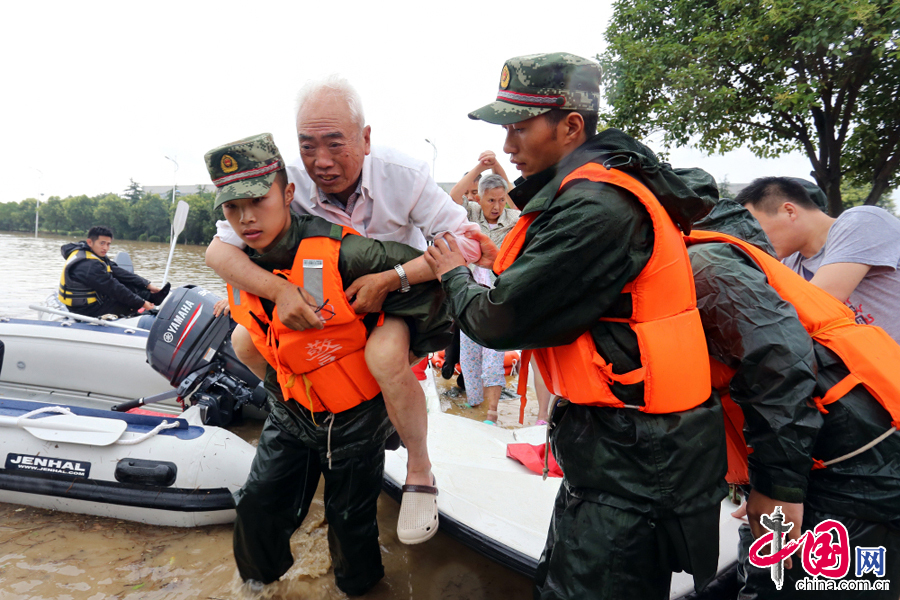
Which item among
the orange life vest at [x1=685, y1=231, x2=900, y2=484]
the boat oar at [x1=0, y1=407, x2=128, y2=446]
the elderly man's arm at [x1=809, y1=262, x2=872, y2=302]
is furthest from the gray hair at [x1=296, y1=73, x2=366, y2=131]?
the boat oar at [x1=0, y1=407, x2=128, y2=446]

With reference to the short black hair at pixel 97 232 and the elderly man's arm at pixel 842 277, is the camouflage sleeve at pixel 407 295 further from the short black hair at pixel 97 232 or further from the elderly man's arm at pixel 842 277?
the short black hair at pixel 97 232

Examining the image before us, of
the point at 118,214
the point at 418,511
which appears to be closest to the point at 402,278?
the point at 418,511

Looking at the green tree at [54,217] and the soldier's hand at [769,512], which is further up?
the soldier's hand at [769,512]

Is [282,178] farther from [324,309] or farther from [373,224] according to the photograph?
[324,309]

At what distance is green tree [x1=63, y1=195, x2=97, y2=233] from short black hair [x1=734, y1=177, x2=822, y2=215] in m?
82.4

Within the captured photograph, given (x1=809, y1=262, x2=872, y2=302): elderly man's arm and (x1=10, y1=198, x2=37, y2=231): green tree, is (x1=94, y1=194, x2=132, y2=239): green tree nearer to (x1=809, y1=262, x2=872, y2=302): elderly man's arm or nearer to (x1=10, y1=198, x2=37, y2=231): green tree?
(x1=10, y1=198, x2=37, y2=231): green tree

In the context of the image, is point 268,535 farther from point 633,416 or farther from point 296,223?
point 633,416

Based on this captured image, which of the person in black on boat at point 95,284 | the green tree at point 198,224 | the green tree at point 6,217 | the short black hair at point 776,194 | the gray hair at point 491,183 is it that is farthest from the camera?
the green tree at point 6,217

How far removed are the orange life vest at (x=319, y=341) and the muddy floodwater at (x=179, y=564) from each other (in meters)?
1.09

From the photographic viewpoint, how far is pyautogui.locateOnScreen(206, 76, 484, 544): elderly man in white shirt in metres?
1.77

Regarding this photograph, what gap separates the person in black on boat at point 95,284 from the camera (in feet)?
20.6

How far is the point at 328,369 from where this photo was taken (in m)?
1.88

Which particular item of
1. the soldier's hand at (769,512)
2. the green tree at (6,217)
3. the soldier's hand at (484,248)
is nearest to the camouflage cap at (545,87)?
the soldier's hand at (484,248)

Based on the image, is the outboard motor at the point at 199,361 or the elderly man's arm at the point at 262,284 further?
the outboard motor at the point at 199,361
